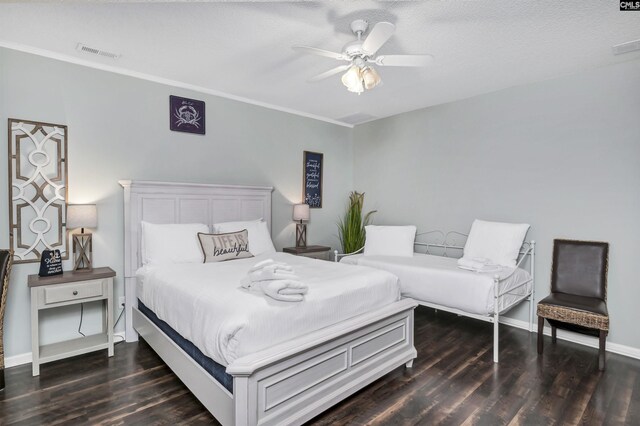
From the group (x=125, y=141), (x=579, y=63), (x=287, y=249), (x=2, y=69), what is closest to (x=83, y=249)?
(x=125, y=141)

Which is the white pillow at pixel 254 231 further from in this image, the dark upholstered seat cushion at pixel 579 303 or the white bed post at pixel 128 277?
the dark upholstered seat cushion at pixel 579 303

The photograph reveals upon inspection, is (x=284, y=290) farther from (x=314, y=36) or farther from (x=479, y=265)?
(x=479, y=265)

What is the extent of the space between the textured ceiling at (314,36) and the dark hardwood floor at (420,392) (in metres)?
2.68

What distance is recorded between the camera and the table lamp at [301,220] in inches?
185

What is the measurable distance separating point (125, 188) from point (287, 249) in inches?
81.7

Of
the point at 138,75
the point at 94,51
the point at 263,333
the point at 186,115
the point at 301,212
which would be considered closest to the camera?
the point at 263,333

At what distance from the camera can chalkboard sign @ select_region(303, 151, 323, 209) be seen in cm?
511

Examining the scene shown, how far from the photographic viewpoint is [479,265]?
129 inches

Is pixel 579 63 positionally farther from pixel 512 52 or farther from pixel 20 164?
pixel 20 164

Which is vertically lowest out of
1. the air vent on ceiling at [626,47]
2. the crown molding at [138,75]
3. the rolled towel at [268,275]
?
the rolled towel at [268,275]

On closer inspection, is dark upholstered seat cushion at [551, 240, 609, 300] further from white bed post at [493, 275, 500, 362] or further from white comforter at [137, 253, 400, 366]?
white comforter at [137, 253, 400, 366]

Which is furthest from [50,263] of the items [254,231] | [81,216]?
[254,231]

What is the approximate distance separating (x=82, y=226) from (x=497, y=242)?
4.08m

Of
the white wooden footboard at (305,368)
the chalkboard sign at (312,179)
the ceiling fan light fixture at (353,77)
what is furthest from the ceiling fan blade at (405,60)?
the chalkboard sign at (312,179)
